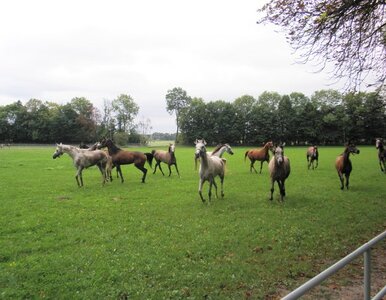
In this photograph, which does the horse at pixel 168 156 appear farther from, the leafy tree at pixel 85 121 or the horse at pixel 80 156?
the leafy tree at pixel 85 121

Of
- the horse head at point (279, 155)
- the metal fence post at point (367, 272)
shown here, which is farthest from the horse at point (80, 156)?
the metal fence post at point (367, 272)

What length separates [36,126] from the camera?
90.7 metres

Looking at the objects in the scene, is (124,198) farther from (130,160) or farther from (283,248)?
(283,248)

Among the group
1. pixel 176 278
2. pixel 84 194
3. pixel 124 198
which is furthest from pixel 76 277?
pixel 84 194

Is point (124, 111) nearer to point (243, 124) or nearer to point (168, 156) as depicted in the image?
point (243, 124)

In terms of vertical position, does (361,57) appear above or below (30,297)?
above

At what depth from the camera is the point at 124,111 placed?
331ft

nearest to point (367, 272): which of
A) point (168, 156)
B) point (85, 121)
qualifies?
point (168, 156)

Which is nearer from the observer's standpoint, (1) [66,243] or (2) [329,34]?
(1) [66,243]

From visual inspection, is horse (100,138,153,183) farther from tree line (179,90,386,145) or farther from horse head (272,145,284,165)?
tree line (179,90,386,145)

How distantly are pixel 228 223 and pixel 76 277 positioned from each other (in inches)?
180

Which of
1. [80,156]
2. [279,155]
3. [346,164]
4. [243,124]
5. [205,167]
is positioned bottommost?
[346,164]

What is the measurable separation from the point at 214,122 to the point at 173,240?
8441 centimetres

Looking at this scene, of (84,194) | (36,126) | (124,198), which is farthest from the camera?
(36,126)
